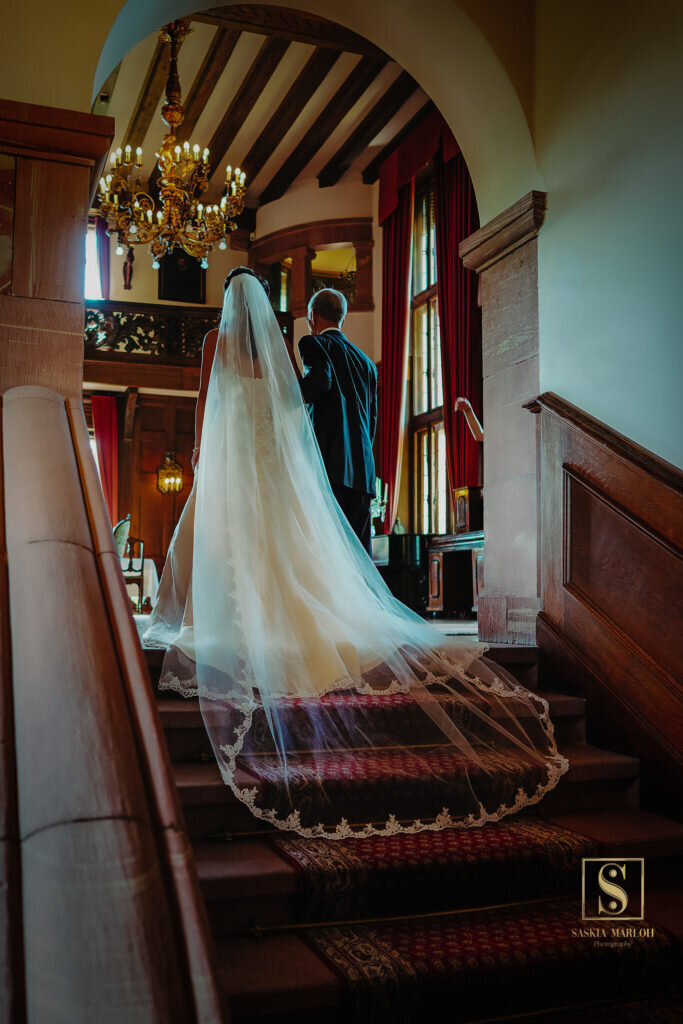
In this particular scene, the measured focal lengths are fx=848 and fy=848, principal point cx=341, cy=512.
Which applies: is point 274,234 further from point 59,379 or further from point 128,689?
point 128,689

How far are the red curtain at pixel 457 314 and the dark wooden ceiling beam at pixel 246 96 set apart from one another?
7.28ft

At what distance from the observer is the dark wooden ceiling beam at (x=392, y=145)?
10.1 m

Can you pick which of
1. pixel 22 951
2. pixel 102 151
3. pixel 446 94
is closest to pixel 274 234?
pixel 446 94

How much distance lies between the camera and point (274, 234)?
12.8 meters

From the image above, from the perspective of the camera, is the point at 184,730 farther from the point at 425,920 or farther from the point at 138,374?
the point at 138,374

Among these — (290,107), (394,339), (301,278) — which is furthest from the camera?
(301,278)

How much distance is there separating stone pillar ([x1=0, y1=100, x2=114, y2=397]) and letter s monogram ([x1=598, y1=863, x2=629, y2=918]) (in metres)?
2.18

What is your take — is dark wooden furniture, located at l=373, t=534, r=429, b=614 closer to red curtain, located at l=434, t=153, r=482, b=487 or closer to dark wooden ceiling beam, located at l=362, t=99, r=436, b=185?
red curtain, located at l=434, t=153, r=482, b=487

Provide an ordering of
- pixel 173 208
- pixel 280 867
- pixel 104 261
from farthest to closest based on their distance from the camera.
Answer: pixel 104 261 → pixel 173 208 → pixel 280 867

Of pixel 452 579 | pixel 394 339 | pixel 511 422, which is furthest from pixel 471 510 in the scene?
pixel 394 339

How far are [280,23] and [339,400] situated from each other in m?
5.45

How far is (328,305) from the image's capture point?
4.35m

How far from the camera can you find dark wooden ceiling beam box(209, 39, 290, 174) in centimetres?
958

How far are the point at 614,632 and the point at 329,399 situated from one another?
1.85m
